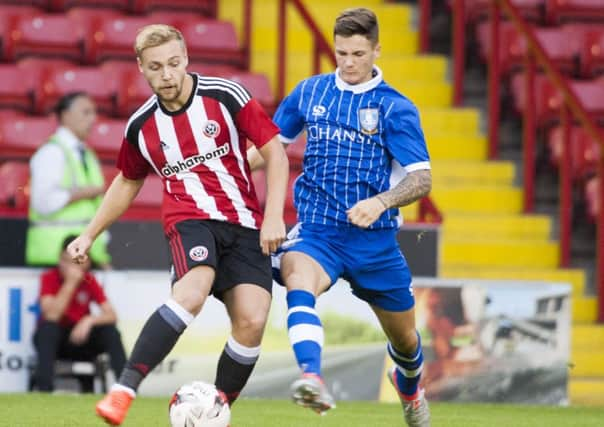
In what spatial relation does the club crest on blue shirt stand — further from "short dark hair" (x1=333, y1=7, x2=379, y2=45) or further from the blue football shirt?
"short dark hair" (x1=333, y1=7, x2=379, y2=45)

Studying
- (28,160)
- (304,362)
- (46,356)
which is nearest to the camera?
(304,362)

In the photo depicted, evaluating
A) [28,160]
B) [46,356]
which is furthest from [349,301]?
[28,160]

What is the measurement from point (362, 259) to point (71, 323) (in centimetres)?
353

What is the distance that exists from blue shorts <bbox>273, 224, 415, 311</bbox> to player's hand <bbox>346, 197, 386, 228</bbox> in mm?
392

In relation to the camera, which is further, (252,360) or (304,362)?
(252,360)

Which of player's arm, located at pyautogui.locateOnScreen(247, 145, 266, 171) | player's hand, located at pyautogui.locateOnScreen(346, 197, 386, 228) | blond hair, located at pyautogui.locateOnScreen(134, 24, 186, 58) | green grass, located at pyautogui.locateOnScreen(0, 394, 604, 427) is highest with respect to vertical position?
blond hair, located at pyautogui.locateOnScreen(134, 24, 186, 58)

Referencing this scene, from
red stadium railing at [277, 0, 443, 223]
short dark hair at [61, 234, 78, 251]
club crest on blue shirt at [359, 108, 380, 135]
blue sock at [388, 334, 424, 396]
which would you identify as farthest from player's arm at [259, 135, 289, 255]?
red stadium railing at [277, 0, 443, 223]

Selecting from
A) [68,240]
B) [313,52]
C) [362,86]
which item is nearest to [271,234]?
[362,86]

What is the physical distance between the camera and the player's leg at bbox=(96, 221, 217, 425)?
5082 millimetres

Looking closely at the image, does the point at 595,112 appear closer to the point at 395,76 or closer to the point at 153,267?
the point at 395,76

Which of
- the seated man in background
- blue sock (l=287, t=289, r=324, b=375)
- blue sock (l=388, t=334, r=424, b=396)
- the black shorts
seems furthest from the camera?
the seated man in background

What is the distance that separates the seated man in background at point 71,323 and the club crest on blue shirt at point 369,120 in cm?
340

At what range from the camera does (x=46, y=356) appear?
8.69 meters

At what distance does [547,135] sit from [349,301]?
9.53 ft
